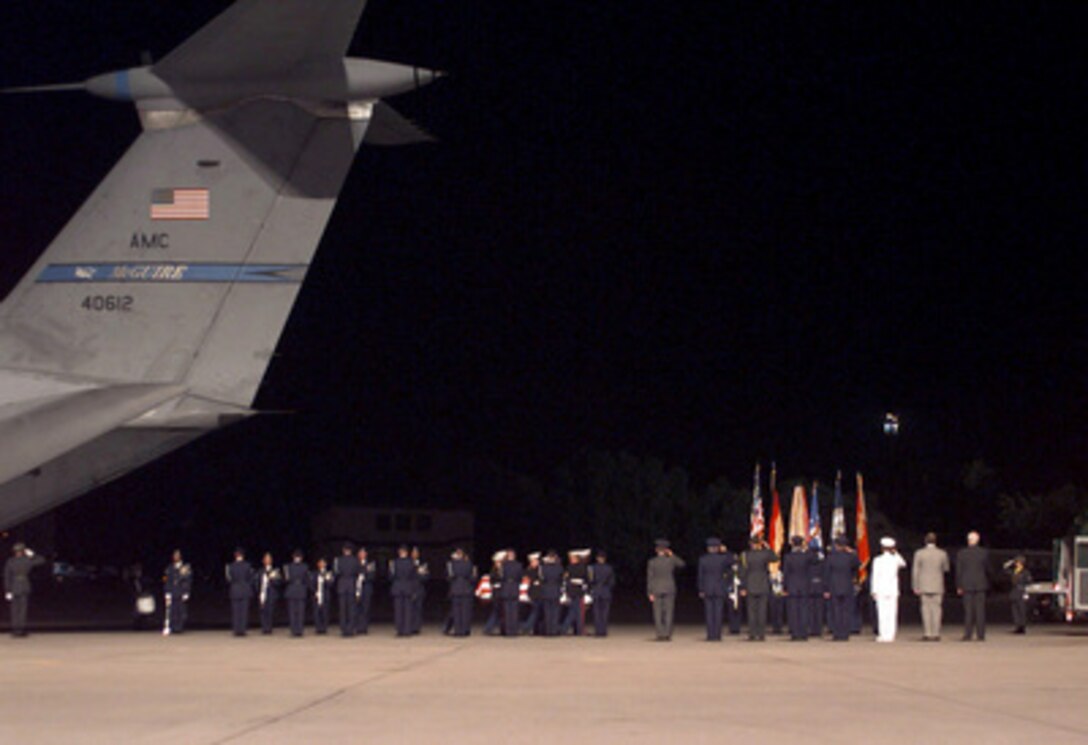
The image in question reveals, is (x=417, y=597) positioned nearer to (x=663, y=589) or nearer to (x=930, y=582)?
(x=663, y=589)

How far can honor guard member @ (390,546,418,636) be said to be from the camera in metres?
22.7

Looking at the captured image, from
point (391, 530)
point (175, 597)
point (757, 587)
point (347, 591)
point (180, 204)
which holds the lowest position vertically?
point (175, 597)

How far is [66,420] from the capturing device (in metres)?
15.3

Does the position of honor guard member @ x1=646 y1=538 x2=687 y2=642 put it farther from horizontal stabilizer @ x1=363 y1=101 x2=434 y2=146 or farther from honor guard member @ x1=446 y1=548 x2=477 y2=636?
horizontal stabilizer @ x1=363 y1=101 x2=434 y2=146

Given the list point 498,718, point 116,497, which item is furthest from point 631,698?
point 116,497

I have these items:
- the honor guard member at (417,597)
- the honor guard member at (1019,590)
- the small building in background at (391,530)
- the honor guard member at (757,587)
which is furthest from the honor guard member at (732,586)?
the small building in background at (391,530)

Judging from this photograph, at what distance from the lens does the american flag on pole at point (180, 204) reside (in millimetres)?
16438

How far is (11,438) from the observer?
14.9m

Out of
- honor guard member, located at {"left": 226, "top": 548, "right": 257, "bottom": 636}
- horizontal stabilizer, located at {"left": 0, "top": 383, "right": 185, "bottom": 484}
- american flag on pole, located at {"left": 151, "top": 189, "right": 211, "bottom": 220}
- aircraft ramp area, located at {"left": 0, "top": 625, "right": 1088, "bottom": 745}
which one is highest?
american flag on pole, located at {"left": 151, "top": 189, "right": 211, "bottom": 220}

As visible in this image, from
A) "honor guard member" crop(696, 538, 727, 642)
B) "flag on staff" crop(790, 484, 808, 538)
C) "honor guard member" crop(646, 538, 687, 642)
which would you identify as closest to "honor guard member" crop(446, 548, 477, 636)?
"honor guard member" crop(646, 538, 687, 642)

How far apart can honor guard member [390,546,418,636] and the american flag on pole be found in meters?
7.79

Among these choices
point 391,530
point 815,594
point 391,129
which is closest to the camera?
point 391,129

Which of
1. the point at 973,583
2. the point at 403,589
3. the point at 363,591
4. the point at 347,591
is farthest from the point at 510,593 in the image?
the point at 973,583

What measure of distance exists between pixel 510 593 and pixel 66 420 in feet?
31.1
